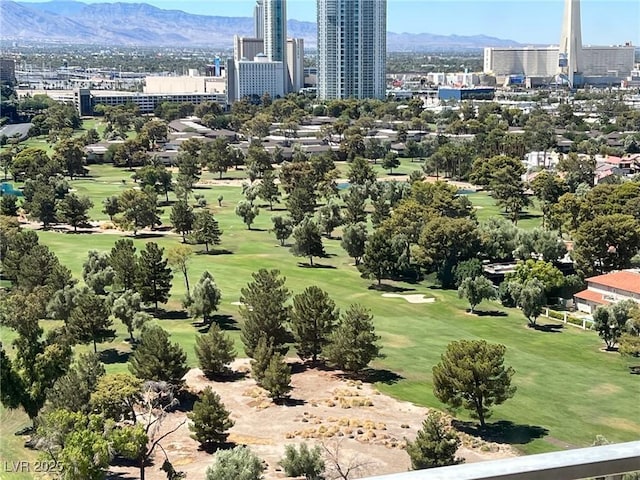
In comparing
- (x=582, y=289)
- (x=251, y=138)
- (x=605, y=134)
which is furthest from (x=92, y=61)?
(x=582, y=289)

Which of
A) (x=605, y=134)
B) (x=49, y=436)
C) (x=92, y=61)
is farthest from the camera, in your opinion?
(x=92, y=61)

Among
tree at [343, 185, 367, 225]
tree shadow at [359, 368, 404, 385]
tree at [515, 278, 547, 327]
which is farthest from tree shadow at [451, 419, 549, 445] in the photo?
tree at [343, 185, 367, 225]

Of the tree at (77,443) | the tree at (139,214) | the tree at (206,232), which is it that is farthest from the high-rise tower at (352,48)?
the tree at (77,443)

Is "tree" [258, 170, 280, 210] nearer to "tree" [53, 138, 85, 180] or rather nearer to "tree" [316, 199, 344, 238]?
"tree" [316, 199, 344, 238]

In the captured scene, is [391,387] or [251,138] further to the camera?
[251,138]

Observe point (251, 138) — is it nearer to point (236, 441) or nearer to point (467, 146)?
point (467, 146)

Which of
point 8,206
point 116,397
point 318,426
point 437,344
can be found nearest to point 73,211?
point 8,206
